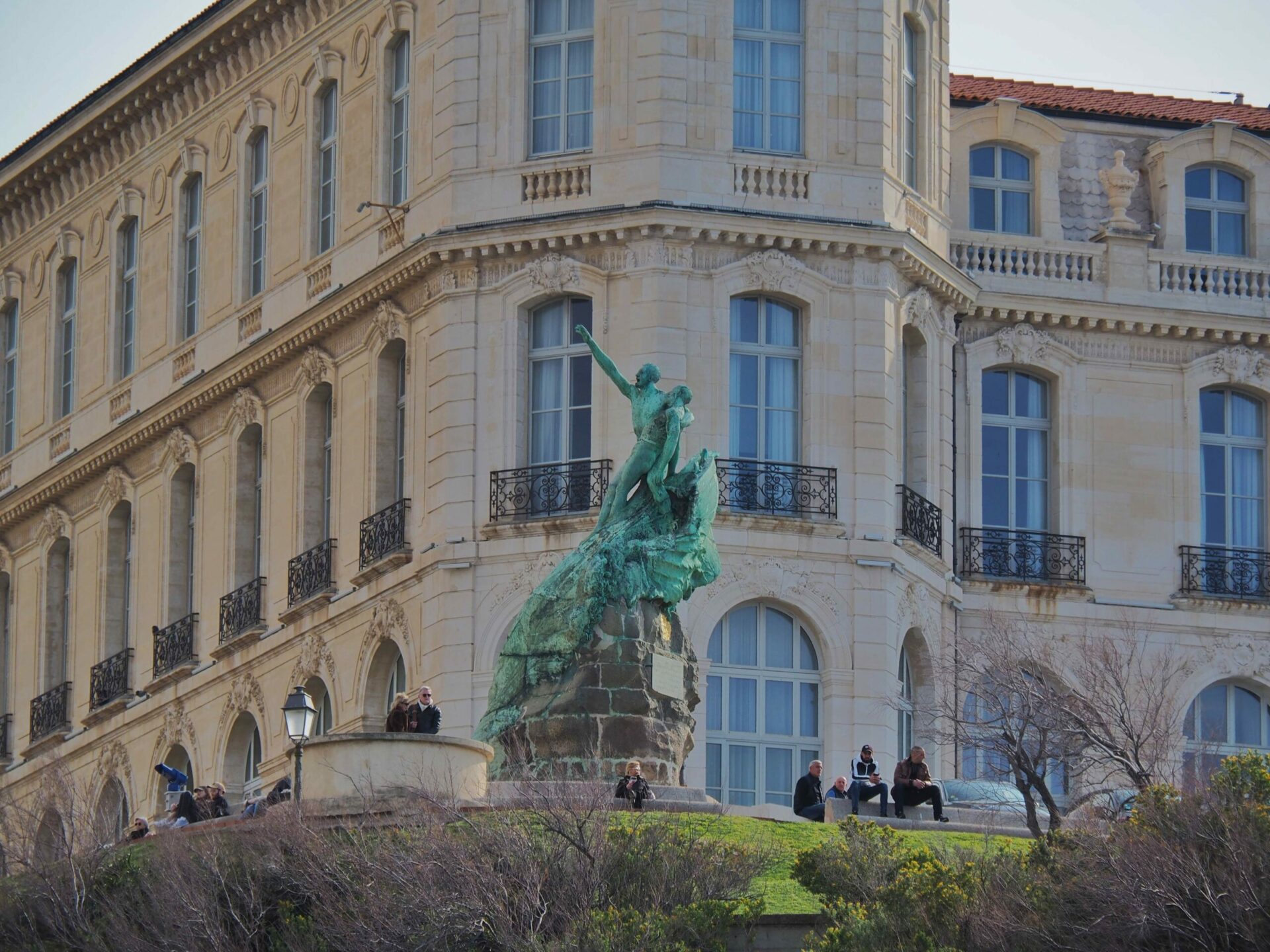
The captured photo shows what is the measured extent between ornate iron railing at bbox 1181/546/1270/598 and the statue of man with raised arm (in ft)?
49.3

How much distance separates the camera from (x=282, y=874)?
49062mm

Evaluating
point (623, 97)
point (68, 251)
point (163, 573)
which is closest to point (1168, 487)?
point (623, 97)

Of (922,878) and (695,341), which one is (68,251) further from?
(922,878)

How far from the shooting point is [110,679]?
73688mm

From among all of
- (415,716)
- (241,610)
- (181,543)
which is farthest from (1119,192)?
(415,716)

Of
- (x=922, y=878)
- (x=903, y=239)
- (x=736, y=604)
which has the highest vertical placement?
(x=903, y=239)

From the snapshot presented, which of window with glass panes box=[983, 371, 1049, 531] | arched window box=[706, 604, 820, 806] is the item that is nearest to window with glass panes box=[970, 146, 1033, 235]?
window with glass panes box=[983, 371, 1049, 531]

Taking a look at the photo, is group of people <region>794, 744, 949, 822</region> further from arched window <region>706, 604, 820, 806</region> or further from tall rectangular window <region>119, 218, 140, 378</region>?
tall rectangular window <region>119, 218, 140, 378</region>

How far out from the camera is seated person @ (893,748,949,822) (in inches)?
2078

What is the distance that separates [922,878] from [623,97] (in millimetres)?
19302

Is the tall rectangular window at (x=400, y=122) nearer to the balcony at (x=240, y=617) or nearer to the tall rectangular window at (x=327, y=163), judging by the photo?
the tall rectangular window at (x=327, y=163)

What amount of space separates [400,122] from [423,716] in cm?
1561

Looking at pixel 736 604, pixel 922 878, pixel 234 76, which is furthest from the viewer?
pixel 234 76

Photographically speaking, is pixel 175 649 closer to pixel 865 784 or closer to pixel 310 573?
pixel 310 573
